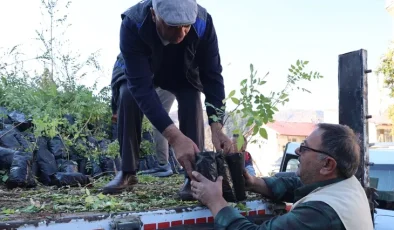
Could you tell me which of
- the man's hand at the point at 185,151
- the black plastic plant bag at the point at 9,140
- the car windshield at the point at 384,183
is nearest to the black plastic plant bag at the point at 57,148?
the black plastic plant bag at the point at 9,140

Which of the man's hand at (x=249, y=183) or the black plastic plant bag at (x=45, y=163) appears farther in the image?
the black plastic plant bag at (x=45, y=163)

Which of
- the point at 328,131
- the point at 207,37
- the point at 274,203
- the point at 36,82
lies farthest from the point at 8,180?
the point at 36,82

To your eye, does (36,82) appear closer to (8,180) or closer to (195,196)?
(8,180)

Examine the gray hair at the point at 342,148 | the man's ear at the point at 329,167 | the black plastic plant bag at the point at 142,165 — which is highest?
the gray hair at the point at 342,148

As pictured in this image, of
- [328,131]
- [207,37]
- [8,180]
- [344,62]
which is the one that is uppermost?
[207,37]

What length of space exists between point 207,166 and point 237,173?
0.26 m

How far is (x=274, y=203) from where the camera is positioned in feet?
9.52

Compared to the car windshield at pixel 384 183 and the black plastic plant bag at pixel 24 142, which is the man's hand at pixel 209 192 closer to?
the black plastic plant bag at pixel 24 142

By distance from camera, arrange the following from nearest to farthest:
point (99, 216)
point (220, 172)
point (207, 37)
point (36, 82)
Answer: point (99, 216), point (220, 172), point (207, 37), point (36, 82)

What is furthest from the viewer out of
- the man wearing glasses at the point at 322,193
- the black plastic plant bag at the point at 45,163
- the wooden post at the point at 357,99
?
the black plastic plant bag at the point at 45,163

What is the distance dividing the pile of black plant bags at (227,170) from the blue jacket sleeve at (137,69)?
58 cm

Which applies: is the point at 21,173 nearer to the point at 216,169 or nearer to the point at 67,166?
the point at 67,166

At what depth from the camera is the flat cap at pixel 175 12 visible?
9.48ft

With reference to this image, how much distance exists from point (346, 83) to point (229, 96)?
0.90 metres
